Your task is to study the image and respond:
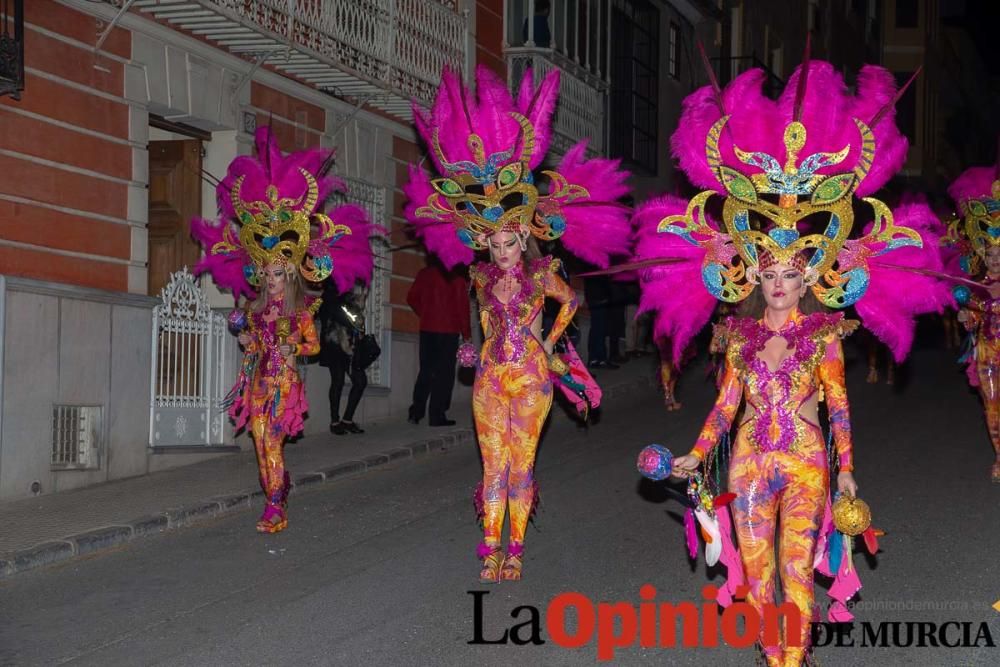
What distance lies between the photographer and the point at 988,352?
11547 mm

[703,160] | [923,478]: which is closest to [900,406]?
[923,478]

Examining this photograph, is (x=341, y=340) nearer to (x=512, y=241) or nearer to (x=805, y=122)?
(x=512, y=241)

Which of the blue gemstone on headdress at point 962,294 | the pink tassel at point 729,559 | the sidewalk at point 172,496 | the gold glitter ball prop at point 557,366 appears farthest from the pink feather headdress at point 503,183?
the blue gemstone on headdress at point 962,294

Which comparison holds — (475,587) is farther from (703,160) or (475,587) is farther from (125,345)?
(125,345)

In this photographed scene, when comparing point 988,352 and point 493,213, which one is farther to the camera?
point 988,352

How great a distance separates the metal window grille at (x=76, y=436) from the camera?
11662 millimetres

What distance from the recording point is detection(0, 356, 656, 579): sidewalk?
30.6ft

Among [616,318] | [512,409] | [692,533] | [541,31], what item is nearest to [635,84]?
[541,31]

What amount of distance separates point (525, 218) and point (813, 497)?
324 centimetres

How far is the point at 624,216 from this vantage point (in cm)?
A: 915

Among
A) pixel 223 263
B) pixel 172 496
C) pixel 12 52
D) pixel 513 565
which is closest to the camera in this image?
pixel 513 565

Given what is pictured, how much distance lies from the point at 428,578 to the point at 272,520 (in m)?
1.97

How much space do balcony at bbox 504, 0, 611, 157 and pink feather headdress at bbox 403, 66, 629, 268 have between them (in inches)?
443

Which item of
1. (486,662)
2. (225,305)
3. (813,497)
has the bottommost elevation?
(486,662)
